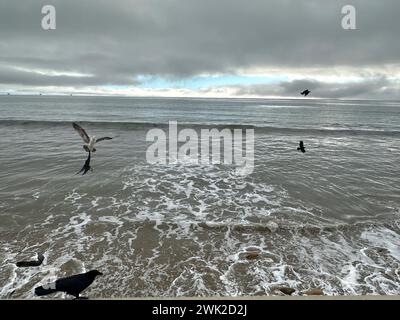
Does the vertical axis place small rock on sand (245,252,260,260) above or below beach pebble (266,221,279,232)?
below

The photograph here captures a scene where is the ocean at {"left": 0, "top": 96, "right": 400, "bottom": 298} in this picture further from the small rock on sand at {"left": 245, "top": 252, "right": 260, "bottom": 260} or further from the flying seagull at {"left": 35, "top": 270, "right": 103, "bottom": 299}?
the flying seagull at {"left": 35, "top": 270, "right": 103, "bottom": 299}

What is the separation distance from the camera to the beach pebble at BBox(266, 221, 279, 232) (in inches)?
336

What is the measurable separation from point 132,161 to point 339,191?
11.5 metres

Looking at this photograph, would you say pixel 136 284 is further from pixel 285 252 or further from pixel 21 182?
pixel 21 182

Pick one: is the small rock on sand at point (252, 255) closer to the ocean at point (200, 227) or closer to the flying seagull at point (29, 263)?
the ocean at point (200, 227)

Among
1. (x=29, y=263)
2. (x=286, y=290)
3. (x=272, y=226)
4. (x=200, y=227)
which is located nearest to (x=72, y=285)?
(x=29, y=263)

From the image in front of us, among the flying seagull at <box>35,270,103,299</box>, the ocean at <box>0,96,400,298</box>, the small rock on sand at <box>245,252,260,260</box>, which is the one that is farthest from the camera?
the small rock on sand at <box>245,252,260,260</box>

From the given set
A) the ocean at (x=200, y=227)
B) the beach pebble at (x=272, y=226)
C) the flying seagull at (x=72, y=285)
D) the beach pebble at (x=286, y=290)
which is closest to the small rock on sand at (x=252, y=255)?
the ocean at (x=200, y=227)

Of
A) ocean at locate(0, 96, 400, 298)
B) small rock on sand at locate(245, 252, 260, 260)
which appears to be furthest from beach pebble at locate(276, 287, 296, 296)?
small rock on sand at locate(245, 252, 260, 260)

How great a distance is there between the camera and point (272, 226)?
8.67 metres

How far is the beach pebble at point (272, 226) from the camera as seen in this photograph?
28.0 feet
